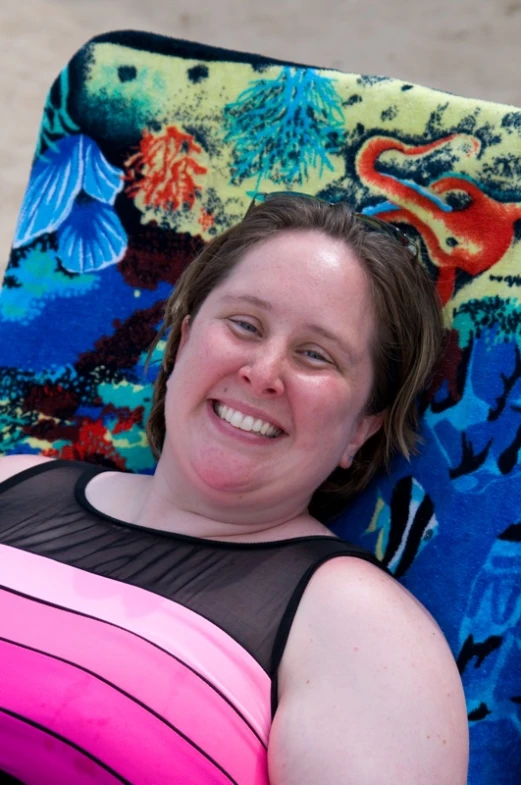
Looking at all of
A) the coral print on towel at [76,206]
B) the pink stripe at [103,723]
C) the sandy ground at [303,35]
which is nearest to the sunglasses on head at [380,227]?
the coral print on towel at [76,206]

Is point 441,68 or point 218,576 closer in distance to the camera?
point 218,576

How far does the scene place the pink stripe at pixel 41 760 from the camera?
3.67 ft

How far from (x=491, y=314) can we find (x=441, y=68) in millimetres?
2235

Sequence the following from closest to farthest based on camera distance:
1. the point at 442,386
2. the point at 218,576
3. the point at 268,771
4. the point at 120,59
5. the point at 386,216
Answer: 1. the point at 268,771
2. the point at 218,576
3. the point at 442,386
4. the point at 386,216
5. the point at 120,59

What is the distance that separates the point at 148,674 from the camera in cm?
118

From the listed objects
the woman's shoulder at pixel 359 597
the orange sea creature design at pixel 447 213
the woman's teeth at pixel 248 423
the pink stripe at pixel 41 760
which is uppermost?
the orange sea creature design at pixel 447 213

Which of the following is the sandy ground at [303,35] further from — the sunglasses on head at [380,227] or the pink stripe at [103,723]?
the pink stripe at [103,723]

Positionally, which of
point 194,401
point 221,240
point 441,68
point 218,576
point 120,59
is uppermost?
point 441,68

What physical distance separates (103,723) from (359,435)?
74 cm

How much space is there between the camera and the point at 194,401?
1.50m

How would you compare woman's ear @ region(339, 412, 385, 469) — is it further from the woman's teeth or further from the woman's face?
the woman's teeth

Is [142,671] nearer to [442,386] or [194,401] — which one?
[194,401]

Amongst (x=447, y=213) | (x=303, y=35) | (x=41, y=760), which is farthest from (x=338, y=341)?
(x=303, y=35)

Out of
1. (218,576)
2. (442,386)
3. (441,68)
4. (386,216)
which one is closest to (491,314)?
(442,386)
